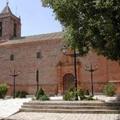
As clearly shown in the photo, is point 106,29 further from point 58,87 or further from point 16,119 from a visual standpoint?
point 58,87

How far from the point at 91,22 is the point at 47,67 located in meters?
29.0

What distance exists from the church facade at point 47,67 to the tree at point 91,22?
67.3 ft

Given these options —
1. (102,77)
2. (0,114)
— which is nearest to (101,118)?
(0,114)

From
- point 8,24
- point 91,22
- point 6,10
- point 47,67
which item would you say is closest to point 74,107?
point 91,22

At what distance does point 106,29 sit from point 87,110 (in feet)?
18.1

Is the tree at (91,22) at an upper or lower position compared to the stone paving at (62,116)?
upper

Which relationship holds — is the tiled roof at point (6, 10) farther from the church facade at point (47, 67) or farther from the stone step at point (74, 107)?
the stone step at point (74, 107)

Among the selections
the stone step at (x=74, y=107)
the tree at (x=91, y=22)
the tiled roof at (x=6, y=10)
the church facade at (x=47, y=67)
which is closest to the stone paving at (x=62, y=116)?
the stone step at (x=74, y=107)

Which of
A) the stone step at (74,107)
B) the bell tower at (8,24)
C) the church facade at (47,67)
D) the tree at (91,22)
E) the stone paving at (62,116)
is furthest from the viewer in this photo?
the bell tower at (8,24)

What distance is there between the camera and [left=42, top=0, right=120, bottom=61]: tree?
1188cm

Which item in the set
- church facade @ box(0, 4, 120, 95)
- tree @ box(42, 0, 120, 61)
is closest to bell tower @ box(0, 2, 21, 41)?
church facade @ box(0, 4, 120, 95)

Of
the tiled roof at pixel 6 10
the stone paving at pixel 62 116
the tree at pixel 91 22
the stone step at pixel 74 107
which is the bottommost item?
the stone paving at pixel 62 116

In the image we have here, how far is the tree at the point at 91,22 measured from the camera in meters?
11.9

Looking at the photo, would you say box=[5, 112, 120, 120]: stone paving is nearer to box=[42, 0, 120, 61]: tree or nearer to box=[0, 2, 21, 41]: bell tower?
box=[42, 0, 120, 61]: tree
